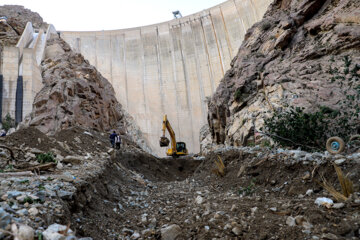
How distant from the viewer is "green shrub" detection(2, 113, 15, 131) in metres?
17.3

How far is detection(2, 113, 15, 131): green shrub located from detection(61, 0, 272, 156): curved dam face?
10695 mm

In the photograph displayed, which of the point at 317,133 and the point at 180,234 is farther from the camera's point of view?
the point at 317,133

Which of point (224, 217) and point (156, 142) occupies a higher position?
point (156, 142)

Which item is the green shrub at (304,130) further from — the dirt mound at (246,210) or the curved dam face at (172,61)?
the curved dam face at (172,61)

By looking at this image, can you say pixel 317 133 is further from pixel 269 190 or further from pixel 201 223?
pixel 201 223

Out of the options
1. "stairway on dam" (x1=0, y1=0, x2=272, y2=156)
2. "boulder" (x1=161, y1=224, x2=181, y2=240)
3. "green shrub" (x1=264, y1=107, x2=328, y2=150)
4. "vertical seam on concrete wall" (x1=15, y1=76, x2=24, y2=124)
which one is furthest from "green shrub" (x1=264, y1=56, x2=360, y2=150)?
"stairway on dam" (x1=0, y1=0, x2=272, y2=156)

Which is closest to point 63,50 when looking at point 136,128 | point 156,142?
point 136,128

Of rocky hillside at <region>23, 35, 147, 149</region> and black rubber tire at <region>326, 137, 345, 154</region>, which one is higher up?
rocky hillside at <region>23, 35, 147, 149</region>

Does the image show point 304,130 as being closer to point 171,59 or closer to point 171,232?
point 171,232

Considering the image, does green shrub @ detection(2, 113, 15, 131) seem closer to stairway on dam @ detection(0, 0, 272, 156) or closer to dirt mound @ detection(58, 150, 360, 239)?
stairway on dam @ detection(0, 0, 272, 156)

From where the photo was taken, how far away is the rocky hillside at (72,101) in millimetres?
16000

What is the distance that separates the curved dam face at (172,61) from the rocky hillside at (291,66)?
12520mm

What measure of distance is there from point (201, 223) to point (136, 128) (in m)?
21.4

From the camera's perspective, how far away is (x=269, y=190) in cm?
465
